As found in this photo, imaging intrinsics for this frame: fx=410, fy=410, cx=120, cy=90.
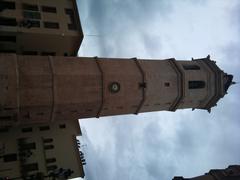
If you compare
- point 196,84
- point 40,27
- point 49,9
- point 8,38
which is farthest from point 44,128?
point 196,84

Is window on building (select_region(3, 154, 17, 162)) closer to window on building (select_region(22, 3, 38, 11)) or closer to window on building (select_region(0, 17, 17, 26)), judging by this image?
window on building (select_region(0, 17, 17, 26))

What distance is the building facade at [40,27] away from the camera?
129 ft

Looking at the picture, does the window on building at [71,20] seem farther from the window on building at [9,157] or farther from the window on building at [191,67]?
the window on building at [9,157]

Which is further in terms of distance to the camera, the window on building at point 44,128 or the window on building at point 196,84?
the window on building at point 44,128

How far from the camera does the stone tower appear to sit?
3484 cm

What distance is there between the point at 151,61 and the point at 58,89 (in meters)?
11.4

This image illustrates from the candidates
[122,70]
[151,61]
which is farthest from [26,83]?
[151,61]

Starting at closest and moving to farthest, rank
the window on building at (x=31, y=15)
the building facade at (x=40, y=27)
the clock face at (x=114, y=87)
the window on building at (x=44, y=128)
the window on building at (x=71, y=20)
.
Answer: the clock face at (x=114, y=87)
the building facade at (x=40, y=27)
the window on building at (x=31, y=15)
the window on building at (x=71, y=20)
the window on building at (x=44, y=128)

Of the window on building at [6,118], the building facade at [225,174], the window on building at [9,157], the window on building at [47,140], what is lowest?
the building facade at [225,174]

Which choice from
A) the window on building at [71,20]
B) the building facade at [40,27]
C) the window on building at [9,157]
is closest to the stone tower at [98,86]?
the building facade at [40,27]

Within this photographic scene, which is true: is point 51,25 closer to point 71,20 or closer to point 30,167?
point 71,20

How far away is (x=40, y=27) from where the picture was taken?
133ft

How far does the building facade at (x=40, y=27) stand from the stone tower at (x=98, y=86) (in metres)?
4.03

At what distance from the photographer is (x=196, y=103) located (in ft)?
150
